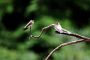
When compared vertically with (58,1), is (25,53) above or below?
below

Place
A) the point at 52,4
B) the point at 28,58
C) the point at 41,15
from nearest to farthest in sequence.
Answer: the point at 28,58 → the point at 41,15 → the point at 52,4

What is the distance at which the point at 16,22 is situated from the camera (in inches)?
70.1

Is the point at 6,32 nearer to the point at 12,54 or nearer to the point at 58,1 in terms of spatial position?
the point at 12,54

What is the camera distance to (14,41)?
65.9 inches

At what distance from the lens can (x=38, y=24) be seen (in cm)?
158

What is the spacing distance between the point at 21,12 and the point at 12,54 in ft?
1.04

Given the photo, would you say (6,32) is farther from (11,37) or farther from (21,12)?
(21,12)

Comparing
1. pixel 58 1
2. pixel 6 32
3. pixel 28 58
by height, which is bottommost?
pixel 28 58

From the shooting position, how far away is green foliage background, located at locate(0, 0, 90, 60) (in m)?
1.53

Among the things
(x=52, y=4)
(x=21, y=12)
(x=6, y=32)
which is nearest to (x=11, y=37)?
(x=6, y=32)

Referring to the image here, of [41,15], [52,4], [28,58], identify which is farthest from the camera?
[52,4]

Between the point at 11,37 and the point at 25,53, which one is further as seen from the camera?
the point at 11,37

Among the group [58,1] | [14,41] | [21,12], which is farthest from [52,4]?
[14,41]

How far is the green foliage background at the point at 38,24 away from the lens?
153 centimetres
